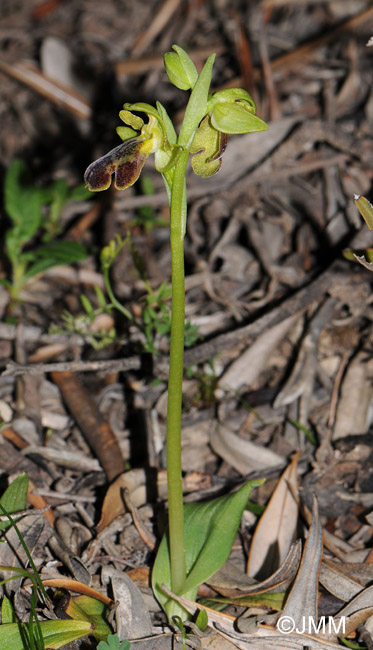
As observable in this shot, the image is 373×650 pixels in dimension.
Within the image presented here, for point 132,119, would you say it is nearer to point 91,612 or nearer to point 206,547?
point 206,547

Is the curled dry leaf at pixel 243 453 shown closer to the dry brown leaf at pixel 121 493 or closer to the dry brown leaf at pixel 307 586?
the dry brown leaf at pixel 121 493

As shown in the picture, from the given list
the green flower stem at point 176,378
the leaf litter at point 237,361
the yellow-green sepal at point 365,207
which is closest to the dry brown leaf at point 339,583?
the leaf litter at point 237,361

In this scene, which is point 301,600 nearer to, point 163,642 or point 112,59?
point 163,642

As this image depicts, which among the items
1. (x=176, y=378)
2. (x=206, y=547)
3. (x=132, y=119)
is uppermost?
(x=132, y=119)

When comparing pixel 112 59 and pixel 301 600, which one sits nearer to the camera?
pixel 301 600

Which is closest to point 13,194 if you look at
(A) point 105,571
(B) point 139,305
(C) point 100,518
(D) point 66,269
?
(D) point 66,269

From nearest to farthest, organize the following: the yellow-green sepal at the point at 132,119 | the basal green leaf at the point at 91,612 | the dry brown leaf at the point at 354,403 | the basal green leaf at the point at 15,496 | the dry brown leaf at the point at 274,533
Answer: the yellow-green sepal at the point at 132,119
the basal green leaf at the point at 91,612
the basal green leaf at the point at 15,496
the dry brown leaf at the point at 274,533
the dry brown leaf at the point at 354,403

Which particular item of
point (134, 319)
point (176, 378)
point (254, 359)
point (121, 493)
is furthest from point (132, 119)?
point (254, 359)
